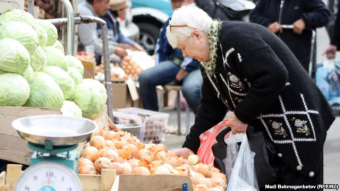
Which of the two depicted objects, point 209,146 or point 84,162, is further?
point 209,146

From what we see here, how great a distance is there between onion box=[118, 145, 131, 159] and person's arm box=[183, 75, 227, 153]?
668 mm

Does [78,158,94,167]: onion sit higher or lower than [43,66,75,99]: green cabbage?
lower

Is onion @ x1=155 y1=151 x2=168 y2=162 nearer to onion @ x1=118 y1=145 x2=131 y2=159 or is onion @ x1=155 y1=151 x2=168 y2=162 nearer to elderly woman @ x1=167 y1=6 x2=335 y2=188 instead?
onion @ x1=118 y1=145 x2=131 y2=159

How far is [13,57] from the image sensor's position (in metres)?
3.19

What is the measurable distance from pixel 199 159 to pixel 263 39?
79 cm

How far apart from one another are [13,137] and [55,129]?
973mm

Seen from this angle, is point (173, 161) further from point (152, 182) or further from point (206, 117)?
point (206, 117)

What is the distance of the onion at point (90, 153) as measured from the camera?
308 centimetres

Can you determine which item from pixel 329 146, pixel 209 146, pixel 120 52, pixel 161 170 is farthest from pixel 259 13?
pixel 161 170

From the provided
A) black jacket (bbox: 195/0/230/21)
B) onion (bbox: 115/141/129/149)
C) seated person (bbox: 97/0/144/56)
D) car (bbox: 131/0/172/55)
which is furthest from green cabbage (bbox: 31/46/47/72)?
car (bbox: 131/0/172/55)

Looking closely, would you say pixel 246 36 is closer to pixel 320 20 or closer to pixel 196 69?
pixel 196 69

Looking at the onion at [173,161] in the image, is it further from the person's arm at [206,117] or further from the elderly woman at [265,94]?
the person's arm at [206,117]

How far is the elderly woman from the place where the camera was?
323 cm

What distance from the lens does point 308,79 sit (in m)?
3.40
